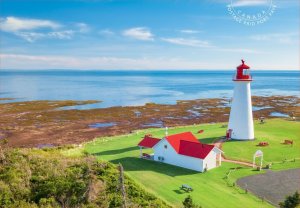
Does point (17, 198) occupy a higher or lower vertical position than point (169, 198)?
higher

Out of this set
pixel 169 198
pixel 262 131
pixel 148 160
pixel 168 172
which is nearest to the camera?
pixel 169 198

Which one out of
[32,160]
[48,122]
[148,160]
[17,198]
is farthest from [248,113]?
[48,122]

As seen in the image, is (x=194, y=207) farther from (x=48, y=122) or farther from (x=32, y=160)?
(x=48, y=122)


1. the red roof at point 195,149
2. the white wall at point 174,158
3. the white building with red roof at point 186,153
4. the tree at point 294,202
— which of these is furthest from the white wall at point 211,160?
the tree at point 294,202

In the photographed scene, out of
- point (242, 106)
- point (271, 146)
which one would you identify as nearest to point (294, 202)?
point (271, 146)

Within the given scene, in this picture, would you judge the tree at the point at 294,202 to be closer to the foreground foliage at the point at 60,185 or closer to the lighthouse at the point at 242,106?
the foreground foliage at the point at 60,185

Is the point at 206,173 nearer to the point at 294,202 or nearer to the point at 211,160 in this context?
the point at 211,160
